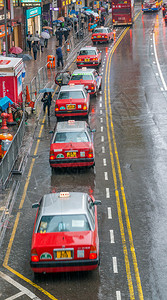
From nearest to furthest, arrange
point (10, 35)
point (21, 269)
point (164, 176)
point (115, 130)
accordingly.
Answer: point (21, 269) → point (164, 176) → point (115, 130) → point (10, 35)

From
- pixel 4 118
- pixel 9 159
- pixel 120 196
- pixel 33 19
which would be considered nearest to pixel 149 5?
pixel 33 19

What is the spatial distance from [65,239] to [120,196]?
5.48m

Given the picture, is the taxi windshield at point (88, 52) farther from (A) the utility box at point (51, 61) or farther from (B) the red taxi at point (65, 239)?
(B) the red taxi at point (65, 239)

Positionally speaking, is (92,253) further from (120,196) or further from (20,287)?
(120,196)

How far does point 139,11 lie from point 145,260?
82464 millimetres

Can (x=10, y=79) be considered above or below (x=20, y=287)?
above

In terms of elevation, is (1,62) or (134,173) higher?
(1,62)

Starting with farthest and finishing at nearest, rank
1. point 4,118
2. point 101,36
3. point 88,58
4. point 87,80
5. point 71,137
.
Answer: point 101,36, point 88,58, point 87,80, point 4,118, point 71,137

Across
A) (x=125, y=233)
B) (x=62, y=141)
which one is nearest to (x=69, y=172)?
(x=62, y=141)

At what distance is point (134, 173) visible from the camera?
19500 millimetres

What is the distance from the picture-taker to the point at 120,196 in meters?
17.5

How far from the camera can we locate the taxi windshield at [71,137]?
1962cm

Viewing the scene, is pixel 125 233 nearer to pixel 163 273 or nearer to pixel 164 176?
pixel 163 273

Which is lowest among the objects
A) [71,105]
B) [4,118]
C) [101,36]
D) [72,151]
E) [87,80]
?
[4,118]
